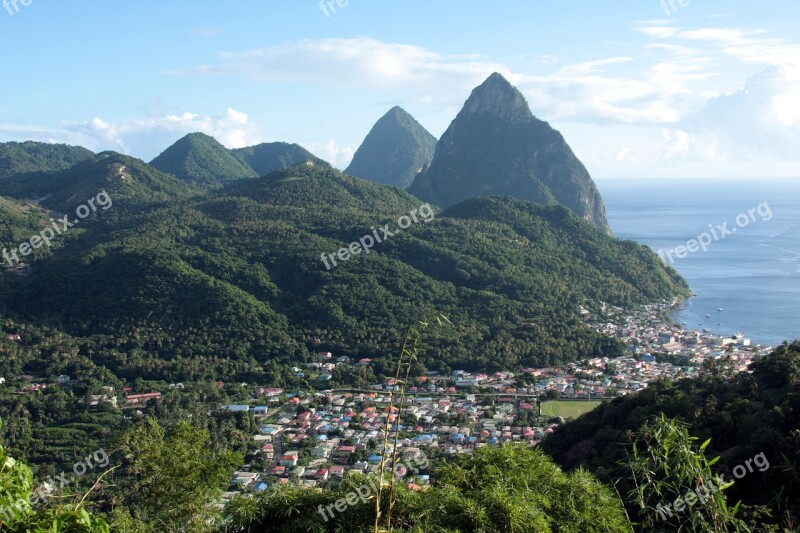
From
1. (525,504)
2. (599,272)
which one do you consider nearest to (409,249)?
(599,272)

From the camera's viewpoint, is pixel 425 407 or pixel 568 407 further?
pixel 425 407

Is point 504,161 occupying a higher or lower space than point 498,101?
lower

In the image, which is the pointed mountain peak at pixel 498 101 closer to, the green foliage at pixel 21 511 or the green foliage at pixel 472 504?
the green foliage at pixel 472 504

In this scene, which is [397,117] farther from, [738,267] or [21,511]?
[21,511]

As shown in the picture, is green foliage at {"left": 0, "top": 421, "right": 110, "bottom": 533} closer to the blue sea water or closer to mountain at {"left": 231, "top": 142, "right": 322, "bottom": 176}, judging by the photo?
the blue sea water

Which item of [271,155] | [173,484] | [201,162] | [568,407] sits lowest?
[568,407]

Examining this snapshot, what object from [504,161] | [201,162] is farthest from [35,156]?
[504,161]

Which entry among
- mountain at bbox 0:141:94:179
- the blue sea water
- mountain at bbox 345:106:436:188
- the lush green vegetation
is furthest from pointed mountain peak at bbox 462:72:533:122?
the lush green vegetation
